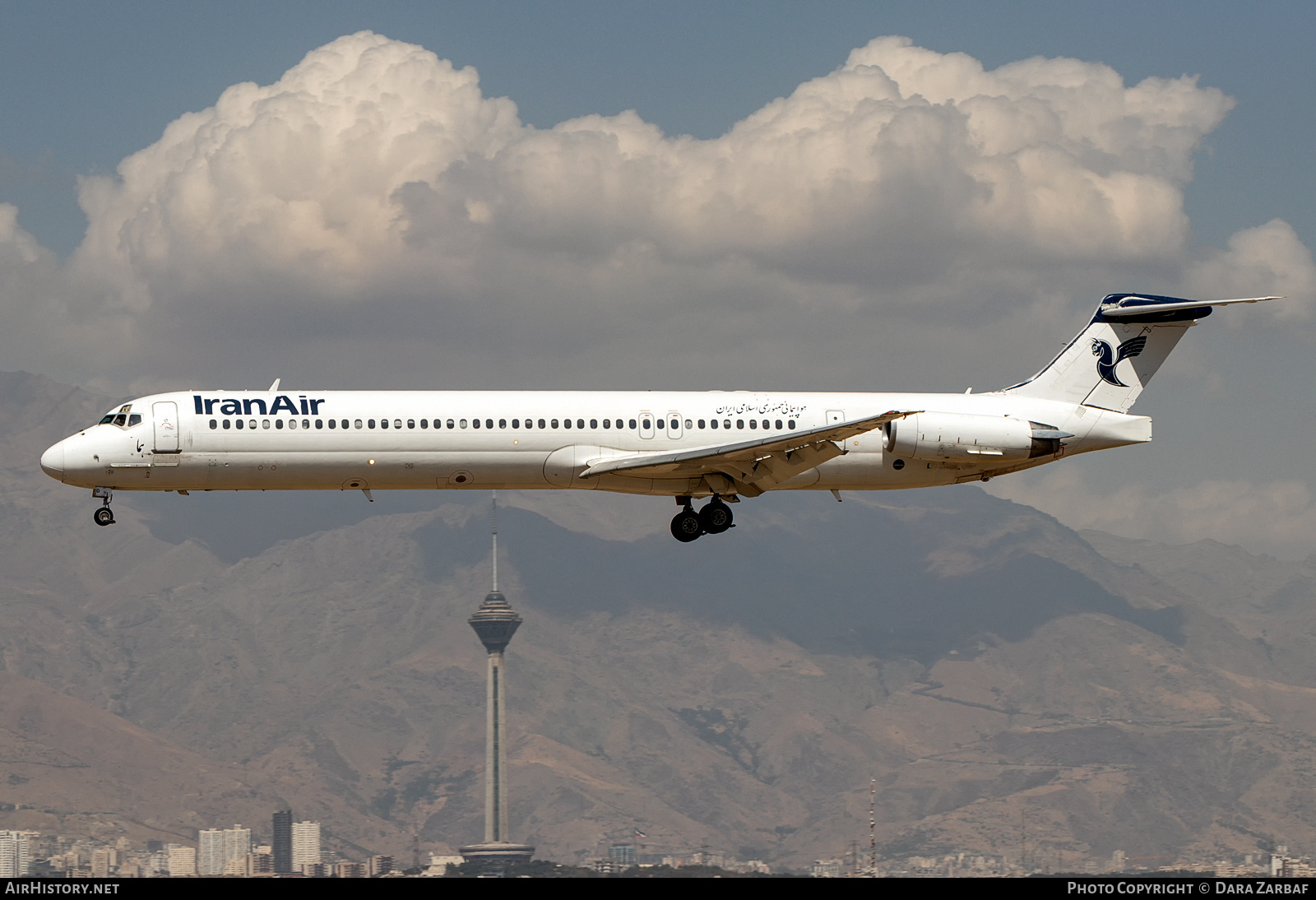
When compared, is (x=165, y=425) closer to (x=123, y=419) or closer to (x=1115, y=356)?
(x=123, y=419)

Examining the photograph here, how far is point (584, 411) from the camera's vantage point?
54094mm

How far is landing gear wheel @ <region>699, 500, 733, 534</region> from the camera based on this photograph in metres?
55.8

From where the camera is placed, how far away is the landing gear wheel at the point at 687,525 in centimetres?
5575

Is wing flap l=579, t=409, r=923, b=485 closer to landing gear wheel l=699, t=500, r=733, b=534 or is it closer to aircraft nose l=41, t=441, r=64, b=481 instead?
landing gear wheel l=699, t=500, r=733, b=534

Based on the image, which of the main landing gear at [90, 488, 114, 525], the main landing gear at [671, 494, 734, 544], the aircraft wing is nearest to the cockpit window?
the main landing gear at [90, 488, 114, 525]

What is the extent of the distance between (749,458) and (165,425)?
16393 mm

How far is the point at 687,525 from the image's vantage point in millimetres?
56188

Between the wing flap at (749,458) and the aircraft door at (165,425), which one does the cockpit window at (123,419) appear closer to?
the aircraft door at (165,425)

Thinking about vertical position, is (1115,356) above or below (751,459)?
above

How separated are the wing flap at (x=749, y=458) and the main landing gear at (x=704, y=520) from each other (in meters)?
1.30

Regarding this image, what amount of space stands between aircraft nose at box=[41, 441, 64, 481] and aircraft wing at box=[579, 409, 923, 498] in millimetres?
14453

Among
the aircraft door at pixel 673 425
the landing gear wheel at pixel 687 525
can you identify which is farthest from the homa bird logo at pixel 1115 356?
the aircraft door at pixel 673 425

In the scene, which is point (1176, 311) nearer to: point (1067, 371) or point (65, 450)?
point (1067, 371)

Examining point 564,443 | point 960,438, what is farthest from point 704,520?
point 960,438
